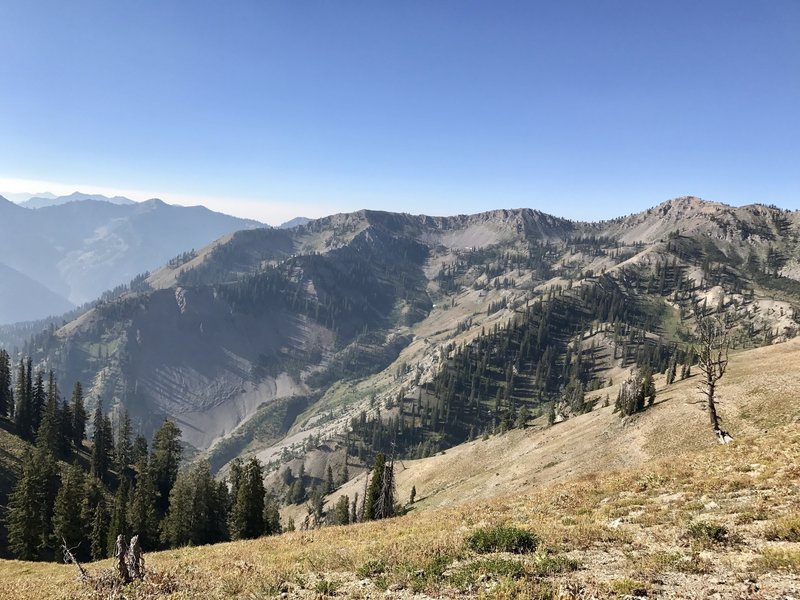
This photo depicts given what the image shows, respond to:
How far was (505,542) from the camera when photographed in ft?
56.1

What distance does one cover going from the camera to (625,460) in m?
62.3

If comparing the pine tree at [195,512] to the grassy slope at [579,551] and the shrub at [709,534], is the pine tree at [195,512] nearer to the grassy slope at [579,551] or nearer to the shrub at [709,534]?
the grassy slope at [579,551]

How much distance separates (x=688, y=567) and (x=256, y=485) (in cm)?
6187

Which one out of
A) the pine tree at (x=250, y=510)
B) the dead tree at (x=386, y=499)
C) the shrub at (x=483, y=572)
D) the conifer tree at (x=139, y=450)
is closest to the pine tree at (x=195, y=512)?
the pine tree at (x=250, y=510)

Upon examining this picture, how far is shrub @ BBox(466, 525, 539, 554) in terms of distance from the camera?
56.1ft

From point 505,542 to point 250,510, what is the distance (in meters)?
56.1

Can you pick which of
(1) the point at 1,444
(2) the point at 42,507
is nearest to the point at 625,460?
(2) the point at 42,507

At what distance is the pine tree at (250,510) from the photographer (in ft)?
201

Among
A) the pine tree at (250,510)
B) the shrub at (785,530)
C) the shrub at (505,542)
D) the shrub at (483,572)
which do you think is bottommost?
the pine tree at (250,510)

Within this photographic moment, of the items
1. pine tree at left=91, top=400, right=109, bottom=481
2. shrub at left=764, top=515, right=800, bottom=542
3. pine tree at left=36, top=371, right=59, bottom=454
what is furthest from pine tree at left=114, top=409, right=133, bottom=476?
shrub at left=764, top=515, right=800, bottom=542

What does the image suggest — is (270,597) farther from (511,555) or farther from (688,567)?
(688,567)

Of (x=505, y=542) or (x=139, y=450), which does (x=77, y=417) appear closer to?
(x=139, y=450)

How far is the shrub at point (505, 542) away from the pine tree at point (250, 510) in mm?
51781

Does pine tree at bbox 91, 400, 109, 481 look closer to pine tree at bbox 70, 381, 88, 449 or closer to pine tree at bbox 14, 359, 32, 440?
pine tree at bbox 70, 381, 88, 449
